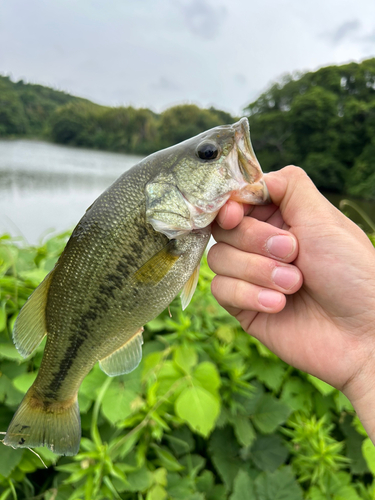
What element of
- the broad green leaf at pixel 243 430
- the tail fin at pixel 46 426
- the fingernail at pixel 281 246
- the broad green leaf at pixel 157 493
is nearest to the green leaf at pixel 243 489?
the broad green leaf at pixel 243 430

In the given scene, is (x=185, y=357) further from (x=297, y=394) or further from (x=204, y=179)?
(x=204, y=179)

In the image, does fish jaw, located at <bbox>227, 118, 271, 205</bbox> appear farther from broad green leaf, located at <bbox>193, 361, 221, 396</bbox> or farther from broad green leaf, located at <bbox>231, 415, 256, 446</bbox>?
broad green leaf, located at <bbox>231, 415, 256, 446</bbox>

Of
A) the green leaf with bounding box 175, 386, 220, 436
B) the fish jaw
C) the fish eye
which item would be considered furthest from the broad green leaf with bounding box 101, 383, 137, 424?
the fish eye

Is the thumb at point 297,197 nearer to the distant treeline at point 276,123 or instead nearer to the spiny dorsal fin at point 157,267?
the spiny dorsal fin at point 157,267

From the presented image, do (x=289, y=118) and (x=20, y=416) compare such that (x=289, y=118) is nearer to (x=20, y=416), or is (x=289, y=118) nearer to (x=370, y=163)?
(x=370, y=163)

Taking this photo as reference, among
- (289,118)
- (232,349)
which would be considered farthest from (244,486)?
(289,118)

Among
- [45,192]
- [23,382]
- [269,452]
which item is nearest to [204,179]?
[23,382]

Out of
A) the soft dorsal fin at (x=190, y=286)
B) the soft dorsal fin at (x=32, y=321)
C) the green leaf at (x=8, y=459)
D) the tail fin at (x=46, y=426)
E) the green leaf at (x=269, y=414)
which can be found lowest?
the green leaf at (x=8, y=459)
